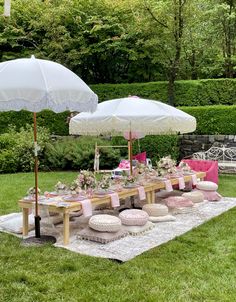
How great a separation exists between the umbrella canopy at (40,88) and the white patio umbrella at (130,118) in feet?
3.71

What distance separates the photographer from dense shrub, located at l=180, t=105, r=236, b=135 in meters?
12.0

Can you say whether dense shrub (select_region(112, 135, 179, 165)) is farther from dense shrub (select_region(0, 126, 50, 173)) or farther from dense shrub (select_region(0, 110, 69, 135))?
dense shrub (select_region(0, 110, 69, 135))

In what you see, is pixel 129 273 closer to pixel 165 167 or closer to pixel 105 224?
pixel 105 224

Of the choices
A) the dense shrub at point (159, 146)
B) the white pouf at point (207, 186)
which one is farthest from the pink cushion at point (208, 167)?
the dense shrub at point (159, 146)

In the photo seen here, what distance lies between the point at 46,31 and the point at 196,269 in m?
13.1

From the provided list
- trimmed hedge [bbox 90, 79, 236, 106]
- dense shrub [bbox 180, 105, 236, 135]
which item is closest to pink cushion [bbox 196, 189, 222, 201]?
dense shrub [bbox 180, 105, 236, 135]

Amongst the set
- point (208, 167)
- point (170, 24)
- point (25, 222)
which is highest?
point (170, 24)

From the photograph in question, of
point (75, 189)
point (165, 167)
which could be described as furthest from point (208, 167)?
point (75, 189)

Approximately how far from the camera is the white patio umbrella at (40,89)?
4.68 meters

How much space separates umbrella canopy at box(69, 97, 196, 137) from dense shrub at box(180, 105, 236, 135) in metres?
5.25

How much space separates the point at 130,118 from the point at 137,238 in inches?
70.3

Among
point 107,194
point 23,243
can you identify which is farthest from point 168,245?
point 23,243

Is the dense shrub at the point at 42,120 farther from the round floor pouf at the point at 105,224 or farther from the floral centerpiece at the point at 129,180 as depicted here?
the round floor pouf at the point at 105,224

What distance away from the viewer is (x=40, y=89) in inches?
184
